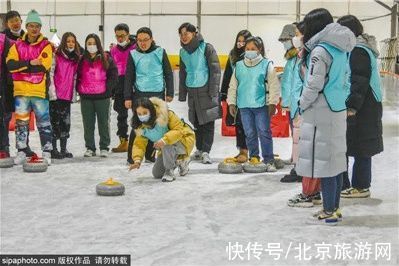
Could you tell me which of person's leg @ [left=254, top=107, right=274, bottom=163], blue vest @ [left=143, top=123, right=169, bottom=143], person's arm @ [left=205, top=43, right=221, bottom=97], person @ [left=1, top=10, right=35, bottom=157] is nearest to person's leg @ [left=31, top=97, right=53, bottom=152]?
person @ [left=1, top=10, right=35, bottom=157]

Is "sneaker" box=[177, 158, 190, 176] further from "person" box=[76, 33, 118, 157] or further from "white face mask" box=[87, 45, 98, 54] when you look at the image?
"white face mask" box=[87, 45, 98, 54]

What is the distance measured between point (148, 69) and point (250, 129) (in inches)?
45.9

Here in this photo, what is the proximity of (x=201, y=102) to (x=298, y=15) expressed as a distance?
12.6 metres

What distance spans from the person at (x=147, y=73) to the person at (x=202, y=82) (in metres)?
0.24

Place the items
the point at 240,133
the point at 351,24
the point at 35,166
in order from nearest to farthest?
the point at 351,24, the point at 35,166, the point at 240,133

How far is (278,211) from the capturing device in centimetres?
447

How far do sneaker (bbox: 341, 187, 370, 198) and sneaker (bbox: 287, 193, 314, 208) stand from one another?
36cm

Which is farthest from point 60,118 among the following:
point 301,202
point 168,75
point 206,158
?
point 301,202

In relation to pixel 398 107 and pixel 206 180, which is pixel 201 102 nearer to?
pixel 206 180

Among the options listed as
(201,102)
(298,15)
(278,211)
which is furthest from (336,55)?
(298,15)

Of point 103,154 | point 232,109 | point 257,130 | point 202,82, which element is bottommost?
point 103,154

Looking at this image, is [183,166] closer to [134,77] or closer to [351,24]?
[134,77]

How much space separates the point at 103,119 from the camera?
6852 millimetres

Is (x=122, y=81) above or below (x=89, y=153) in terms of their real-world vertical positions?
above
